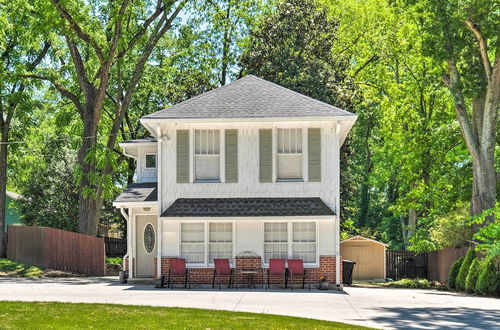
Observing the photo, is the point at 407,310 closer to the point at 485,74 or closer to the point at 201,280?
the point at 201,280

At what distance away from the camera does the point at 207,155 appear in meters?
30.1

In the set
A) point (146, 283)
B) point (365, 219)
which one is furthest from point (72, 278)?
point (365, 219)

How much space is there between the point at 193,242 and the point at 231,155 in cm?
328

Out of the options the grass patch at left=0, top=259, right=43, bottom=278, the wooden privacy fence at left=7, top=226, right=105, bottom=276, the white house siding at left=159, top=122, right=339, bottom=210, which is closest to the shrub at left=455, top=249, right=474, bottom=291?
the white house siding at left=159, top=122, right=339, bottom=210

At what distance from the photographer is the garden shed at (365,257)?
41312mm

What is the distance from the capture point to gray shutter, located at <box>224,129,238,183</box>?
1179 inches

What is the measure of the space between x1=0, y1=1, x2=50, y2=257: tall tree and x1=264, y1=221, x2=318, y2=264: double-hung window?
59.0ft

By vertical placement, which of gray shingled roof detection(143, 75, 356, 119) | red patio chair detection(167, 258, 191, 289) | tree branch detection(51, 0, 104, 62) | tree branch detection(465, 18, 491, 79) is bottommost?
red patio chair detection(167, 258, 191, 289)

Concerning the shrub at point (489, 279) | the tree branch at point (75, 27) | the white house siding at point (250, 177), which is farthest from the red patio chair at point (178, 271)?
the tree branch at point (75, 27)

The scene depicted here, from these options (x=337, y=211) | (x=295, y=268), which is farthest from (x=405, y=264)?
(x=295, y=268)

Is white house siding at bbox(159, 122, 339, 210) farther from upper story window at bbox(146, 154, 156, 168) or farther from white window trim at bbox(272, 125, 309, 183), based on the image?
upper story window at bbox(146, 154, 156, 168)

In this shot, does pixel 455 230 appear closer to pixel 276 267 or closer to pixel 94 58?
pixel 276 267

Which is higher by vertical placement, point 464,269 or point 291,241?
point 291,241

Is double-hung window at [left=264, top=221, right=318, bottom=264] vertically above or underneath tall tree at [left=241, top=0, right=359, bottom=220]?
underneath
